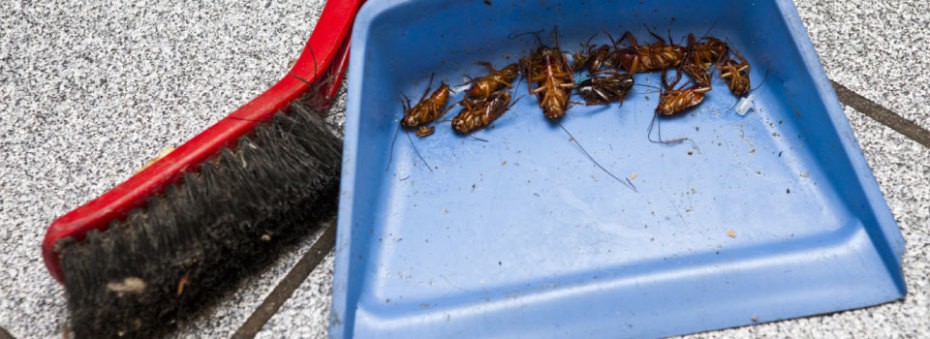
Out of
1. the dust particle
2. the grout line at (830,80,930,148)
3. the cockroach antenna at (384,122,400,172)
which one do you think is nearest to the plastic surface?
the cockroach antenna at (384,122,400,172)

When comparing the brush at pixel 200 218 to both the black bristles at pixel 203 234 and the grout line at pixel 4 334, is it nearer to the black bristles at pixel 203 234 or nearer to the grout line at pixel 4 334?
the black bristles at pixel 203 234

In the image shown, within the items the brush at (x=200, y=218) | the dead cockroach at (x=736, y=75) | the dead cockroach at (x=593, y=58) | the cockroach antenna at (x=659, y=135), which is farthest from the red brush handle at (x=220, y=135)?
the dead cockroach at (x=736, y=75)

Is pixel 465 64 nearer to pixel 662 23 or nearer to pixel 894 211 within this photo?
pixel 662 23

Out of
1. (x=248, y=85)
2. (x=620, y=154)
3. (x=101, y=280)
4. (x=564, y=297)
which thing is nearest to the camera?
(x=101, y=280)

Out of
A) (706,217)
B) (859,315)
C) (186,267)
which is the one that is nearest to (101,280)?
(186,267)

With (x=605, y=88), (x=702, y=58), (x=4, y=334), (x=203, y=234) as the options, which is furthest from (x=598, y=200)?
(x=4, y=334)

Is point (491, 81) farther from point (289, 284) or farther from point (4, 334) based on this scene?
point (4, 334)
